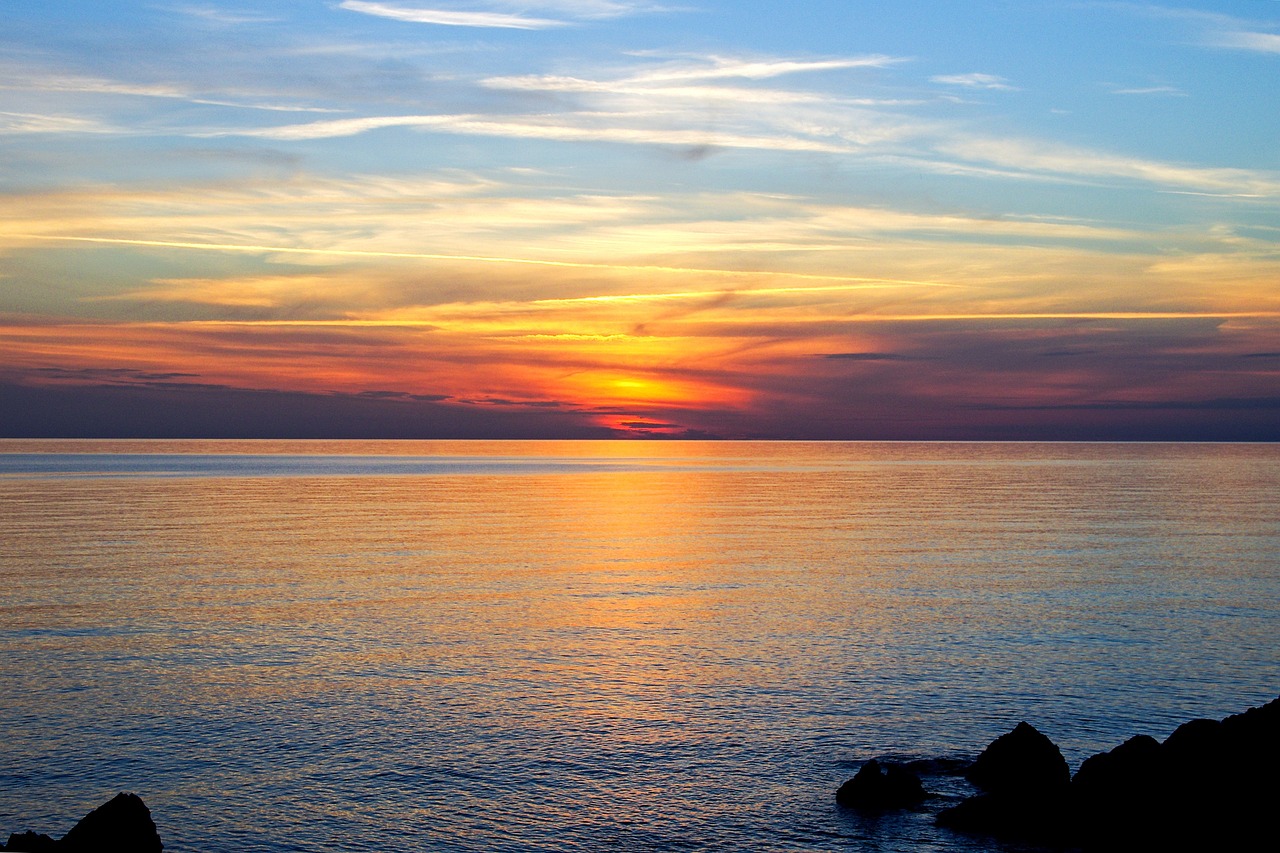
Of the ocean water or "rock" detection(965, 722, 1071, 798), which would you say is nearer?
"rock" detection(965, 722, 1071, 798)

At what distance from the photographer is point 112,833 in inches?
658

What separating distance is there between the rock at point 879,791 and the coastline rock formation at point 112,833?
43.2ft

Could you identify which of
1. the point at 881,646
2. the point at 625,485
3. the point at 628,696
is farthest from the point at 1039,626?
the point at 625,485

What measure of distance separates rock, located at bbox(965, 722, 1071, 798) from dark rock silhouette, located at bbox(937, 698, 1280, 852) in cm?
2

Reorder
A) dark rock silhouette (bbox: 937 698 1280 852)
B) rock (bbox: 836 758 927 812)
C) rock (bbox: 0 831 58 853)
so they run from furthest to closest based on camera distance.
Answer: rock (bbox: 836 758 927 812)
dark rock silhouette (bbox: 937 698 1280 852)
rock (bbox: 0 831 58 853)

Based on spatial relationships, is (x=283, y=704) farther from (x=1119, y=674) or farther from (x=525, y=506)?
(x=525, y=506)

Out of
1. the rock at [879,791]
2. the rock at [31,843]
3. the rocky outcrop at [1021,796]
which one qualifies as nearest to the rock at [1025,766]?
the rocky outcrop at [1021,796]

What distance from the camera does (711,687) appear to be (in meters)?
30.3

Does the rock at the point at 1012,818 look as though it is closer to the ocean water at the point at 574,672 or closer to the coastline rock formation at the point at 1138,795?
the coastline rock formation at the point at 1138,795

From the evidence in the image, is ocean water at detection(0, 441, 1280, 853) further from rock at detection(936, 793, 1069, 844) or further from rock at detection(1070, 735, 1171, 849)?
rock at detection(1070, 735, 1171, 849)

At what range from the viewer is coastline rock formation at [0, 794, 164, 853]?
16594 millimetres

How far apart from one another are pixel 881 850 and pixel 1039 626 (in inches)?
895

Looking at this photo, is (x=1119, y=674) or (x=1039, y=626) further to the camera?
(x=1039, y=626)

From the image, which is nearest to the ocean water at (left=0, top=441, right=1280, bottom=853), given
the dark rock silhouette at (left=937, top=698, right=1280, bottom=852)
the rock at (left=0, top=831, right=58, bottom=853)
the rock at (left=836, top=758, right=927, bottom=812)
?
the rock at (left=836, top=758, right=927, bottom=812)
